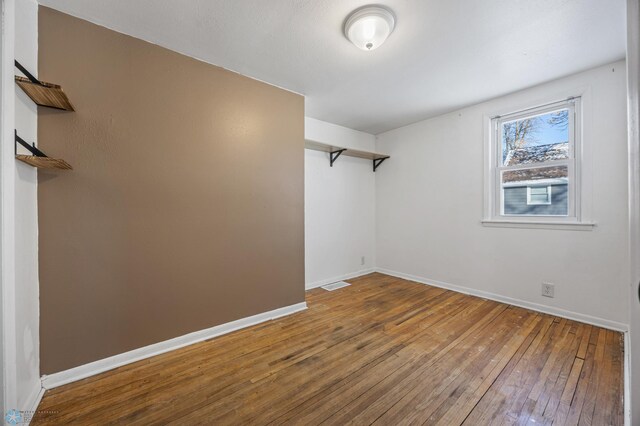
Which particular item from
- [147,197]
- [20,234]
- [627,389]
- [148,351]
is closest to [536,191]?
[627,389]

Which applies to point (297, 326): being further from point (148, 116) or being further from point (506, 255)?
point (506, 255)

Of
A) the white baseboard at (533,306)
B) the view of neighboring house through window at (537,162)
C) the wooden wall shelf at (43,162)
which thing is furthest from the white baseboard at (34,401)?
the view of neighboring house through window at (537,162)

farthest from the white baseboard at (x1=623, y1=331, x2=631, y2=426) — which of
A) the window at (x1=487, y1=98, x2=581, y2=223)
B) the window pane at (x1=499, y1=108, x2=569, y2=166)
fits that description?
the window pane at (x1=499, y1=108, x2=569, y2=166)

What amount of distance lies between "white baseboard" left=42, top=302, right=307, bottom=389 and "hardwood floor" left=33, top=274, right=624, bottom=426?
0.19ft

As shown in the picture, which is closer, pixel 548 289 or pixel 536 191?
pixel 548 289

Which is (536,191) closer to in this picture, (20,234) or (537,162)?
(537,162)

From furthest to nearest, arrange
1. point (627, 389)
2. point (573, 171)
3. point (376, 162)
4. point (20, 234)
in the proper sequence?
point (376, 162) → point (573, 171) → point (627, 389) → point (20, 234)

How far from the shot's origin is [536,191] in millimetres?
2764

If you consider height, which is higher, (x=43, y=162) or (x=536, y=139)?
(x=536, y=139)

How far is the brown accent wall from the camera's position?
1.66 metres

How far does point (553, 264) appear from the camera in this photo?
260cm

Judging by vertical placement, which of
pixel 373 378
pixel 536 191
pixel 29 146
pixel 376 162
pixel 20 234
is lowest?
pixel 373 378

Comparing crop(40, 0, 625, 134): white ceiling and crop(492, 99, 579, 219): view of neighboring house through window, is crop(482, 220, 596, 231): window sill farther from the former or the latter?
crop(40, 0, 625, 134): white ceiling

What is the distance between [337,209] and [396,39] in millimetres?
2379
